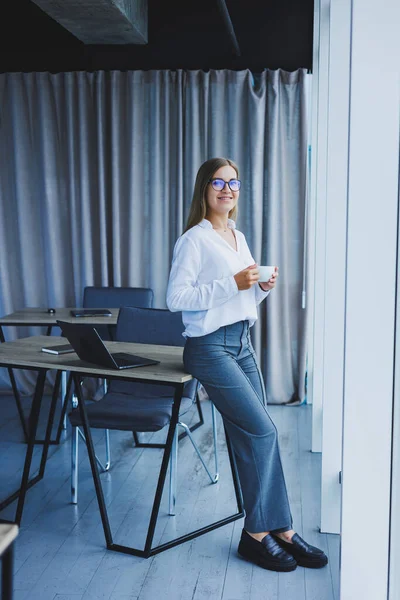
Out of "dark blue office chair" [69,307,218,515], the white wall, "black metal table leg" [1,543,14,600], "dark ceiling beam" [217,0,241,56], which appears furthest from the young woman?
"dark ceiling beam" [217,0,241,56]

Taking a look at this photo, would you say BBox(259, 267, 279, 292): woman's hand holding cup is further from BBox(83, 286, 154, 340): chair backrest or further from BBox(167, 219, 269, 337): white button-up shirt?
BBox(83, 286, 154, 340): chair backrest

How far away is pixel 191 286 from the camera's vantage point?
288cm

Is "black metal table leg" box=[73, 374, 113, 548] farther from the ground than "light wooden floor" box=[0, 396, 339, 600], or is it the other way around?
"black metal table leg" box=[73, 374, 113, 548]

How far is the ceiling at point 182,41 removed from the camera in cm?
543

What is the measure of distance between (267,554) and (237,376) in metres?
0.72

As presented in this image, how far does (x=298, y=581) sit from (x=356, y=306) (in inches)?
50.4

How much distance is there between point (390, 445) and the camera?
206 centimetres

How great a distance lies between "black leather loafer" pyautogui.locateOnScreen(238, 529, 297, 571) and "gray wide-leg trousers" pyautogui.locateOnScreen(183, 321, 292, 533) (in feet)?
0.17

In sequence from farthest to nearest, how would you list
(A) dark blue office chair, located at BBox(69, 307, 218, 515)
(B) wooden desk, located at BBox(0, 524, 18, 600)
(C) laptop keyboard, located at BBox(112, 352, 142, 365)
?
(A) dark blue office chair, located at BBox(69, 307, 218, 515) < (C) laptop keyboard, located at BBox(112, 352, 142, 365) < (B) wooden desk, located at BBox(0, 524, 18, 600)

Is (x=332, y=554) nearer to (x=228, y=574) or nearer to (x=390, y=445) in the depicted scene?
(x=228, y=574)

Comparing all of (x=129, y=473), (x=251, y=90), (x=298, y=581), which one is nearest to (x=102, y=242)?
(x=251, y=90)

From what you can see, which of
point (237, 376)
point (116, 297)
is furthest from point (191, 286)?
point (116, 297)

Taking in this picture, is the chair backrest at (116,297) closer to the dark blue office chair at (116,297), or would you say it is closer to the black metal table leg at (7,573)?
the dark blue office chair at (116,297)

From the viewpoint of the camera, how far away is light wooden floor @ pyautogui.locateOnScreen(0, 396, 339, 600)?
2.69 meters
